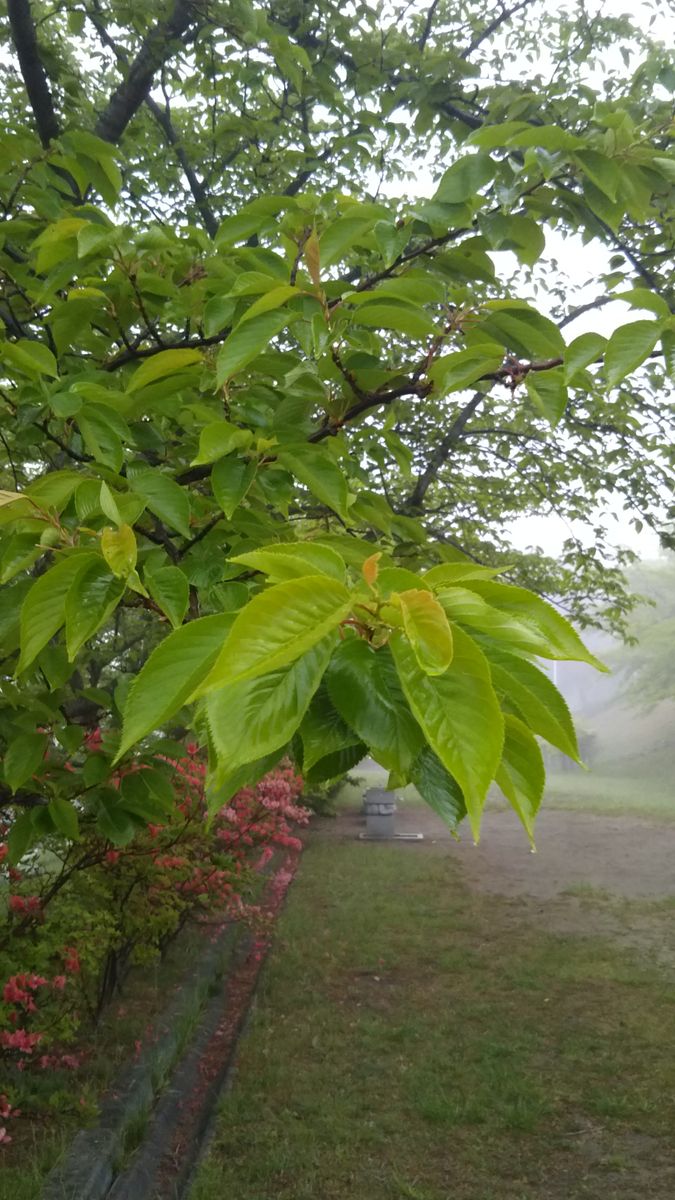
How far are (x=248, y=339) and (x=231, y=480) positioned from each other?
29 centimetres

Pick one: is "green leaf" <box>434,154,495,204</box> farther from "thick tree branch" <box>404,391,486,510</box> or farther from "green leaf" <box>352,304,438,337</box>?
"thick tree branch" <box>404,391,486,510</box>

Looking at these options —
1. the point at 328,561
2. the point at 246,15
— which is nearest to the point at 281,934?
the point at 246,15

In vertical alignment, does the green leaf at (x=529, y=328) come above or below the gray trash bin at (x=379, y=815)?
above

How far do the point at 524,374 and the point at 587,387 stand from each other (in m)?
0.16

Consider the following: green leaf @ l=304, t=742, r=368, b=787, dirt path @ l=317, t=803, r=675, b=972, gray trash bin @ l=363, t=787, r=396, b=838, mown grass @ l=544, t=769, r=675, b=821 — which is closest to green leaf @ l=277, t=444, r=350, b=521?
green leaf @ l=304, t=742, r=368, b=787

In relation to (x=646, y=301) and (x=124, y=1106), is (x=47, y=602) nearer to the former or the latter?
(x=646, y=301)

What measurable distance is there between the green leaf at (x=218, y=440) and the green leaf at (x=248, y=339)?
13 centimetres

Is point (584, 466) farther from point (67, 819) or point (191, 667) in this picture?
point (191, 667)

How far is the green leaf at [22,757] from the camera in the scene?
5.56 feet

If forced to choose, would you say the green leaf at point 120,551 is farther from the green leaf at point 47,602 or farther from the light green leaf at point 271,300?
the light green leaf at point 271,300

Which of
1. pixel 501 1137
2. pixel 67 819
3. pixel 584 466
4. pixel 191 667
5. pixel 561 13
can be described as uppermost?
pixel 561 13

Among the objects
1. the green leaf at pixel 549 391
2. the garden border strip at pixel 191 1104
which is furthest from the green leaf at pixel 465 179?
the garden border strip at pixel 191 1104

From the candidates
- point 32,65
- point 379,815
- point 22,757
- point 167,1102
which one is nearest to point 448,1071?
point 167,1102

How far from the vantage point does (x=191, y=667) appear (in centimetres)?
65
